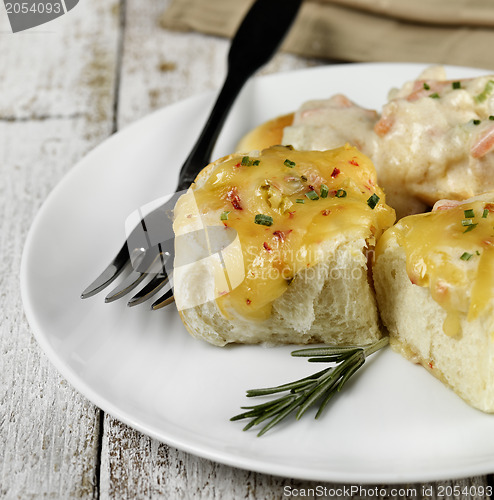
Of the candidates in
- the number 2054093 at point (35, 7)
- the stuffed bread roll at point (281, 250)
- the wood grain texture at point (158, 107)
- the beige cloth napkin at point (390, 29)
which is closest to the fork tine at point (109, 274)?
the stuffed bread roll at point (281, 250)

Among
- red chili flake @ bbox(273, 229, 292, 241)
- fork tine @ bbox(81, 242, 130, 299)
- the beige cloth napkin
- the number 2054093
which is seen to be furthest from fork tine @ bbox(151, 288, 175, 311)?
the beige cloth napkin

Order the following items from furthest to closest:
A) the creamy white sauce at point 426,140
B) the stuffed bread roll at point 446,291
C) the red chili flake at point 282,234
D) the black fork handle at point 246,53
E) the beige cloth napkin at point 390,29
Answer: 1. the beige cloth napkin at point 390,29
2. the black fork handle at point 246,53
3. the creamy white sauce at point 426,140
4. the red chili flake at point 282,234
5. the stuffed bread roll at point 446,291

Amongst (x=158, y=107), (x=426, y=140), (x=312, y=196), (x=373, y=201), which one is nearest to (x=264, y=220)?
(x=312, y=196)

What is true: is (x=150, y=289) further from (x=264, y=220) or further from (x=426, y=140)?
(x=426, y=140)

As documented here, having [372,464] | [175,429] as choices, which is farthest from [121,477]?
[372,464]

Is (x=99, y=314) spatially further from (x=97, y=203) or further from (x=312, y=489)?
(x=312, y=489)

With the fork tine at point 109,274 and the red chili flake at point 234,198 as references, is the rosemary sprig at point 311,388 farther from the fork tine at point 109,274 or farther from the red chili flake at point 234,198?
the fork tine at point 109,274
